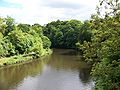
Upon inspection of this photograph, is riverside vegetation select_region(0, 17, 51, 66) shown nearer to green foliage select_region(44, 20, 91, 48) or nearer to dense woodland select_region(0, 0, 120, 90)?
dense woodland select_region(0, 0, 120, 90)

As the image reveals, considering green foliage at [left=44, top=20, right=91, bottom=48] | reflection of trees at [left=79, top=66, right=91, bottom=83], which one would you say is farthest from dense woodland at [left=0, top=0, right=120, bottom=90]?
reflection of trees at [left=79, top=66, right=91, bottom=83]

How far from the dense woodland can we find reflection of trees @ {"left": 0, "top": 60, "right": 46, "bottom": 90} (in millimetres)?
5790

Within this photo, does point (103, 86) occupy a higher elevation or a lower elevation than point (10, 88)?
higher

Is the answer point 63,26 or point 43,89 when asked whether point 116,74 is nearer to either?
point 43,89

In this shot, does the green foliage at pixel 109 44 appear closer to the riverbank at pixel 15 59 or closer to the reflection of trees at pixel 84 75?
the reflection of trees at pixel 84 75

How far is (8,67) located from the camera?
45.6 metres

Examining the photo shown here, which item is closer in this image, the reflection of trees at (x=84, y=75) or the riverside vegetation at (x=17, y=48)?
the reflection of trees at (x=84, y=75)

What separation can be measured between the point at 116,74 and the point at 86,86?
20268 mm

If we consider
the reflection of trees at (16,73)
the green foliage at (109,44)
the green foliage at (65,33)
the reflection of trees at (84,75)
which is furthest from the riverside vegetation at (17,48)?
the green foliage at (109,44)

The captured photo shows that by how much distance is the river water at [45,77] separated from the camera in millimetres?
31719

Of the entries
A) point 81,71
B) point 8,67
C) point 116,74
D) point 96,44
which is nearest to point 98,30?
point 96,44

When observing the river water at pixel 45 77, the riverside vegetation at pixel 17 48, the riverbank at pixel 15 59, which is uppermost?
the riverside vegetation at pixel 17 48

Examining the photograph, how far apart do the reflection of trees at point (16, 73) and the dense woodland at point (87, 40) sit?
5790 mm

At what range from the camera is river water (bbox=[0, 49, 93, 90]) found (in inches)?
1249
